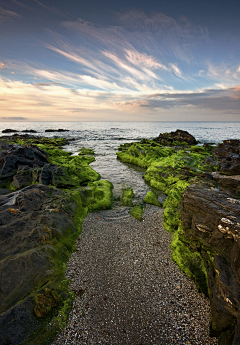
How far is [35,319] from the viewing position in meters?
5.90

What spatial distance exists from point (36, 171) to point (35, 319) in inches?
547

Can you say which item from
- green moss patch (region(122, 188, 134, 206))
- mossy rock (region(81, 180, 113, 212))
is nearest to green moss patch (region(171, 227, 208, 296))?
green moss patch (region(122, 188, 134, 206))

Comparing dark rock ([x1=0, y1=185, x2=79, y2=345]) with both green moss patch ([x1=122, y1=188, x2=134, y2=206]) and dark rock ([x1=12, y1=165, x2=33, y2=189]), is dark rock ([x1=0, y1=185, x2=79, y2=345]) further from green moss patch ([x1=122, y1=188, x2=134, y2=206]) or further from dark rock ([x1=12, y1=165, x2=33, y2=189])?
green moss patch ([x1=122, y1=188, x2=134, y2=206])

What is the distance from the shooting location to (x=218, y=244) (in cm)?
686

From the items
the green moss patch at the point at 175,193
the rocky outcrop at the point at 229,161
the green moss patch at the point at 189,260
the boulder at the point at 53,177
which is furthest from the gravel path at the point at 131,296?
the rocky outcrop at the point at 229,161

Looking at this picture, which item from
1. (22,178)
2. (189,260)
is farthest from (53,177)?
(189,260)

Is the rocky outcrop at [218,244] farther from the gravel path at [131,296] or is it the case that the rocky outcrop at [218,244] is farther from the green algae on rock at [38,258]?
the green algae on rock at [38,258]

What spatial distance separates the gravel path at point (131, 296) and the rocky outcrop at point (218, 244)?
0.90 metres

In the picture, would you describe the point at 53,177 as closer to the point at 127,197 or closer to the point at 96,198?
the point at 96,198

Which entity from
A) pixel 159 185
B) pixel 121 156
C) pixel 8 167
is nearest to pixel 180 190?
pixel 159 185

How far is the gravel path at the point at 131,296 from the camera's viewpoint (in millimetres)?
5650

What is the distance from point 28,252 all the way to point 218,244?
845 centimetres

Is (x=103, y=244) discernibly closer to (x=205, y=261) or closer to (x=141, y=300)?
(x=141, y=300)

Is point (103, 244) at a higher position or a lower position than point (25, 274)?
lower
